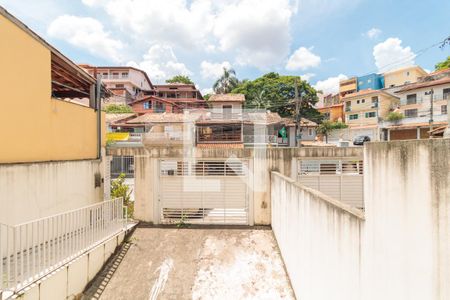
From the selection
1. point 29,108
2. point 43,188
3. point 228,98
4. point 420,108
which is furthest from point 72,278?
point 420,108

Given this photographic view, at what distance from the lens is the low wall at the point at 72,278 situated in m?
4.71

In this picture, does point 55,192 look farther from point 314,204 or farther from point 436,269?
point 436,269

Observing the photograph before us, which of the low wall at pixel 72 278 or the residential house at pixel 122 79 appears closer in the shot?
the low wall at pixel 72 278

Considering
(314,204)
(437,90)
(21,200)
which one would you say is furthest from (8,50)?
(437,90)

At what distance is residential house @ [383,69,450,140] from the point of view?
1084 inches

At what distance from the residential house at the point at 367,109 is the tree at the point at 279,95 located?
692cm

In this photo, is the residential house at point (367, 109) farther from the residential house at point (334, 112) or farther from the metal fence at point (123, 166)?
the metal fence at point (123, 166)

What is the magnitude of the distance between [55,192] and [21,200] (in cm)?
115

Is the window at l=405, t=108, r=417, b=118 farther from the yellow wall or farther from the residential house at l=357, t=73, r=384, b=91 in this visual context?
the yellow wall

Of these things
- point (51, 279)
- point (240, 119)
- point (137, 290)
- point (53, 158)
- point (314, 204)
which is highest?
point (240, 119)

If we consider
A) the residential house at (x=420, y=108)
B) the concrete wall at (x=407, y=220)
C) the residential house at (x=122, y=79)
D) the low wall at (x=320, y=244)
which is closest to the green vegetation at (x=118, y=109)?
the residential house at (x=122, y=79)

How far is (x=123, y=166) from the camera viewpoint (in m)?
17.8

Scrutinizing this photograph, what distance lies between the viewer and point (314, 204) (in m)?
4.32

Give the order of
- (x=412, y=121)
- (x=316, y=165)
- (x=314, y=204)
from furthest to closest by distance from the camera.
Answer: (x=412, y=121) → (x=316, y=165) → (x=314, y=204)
